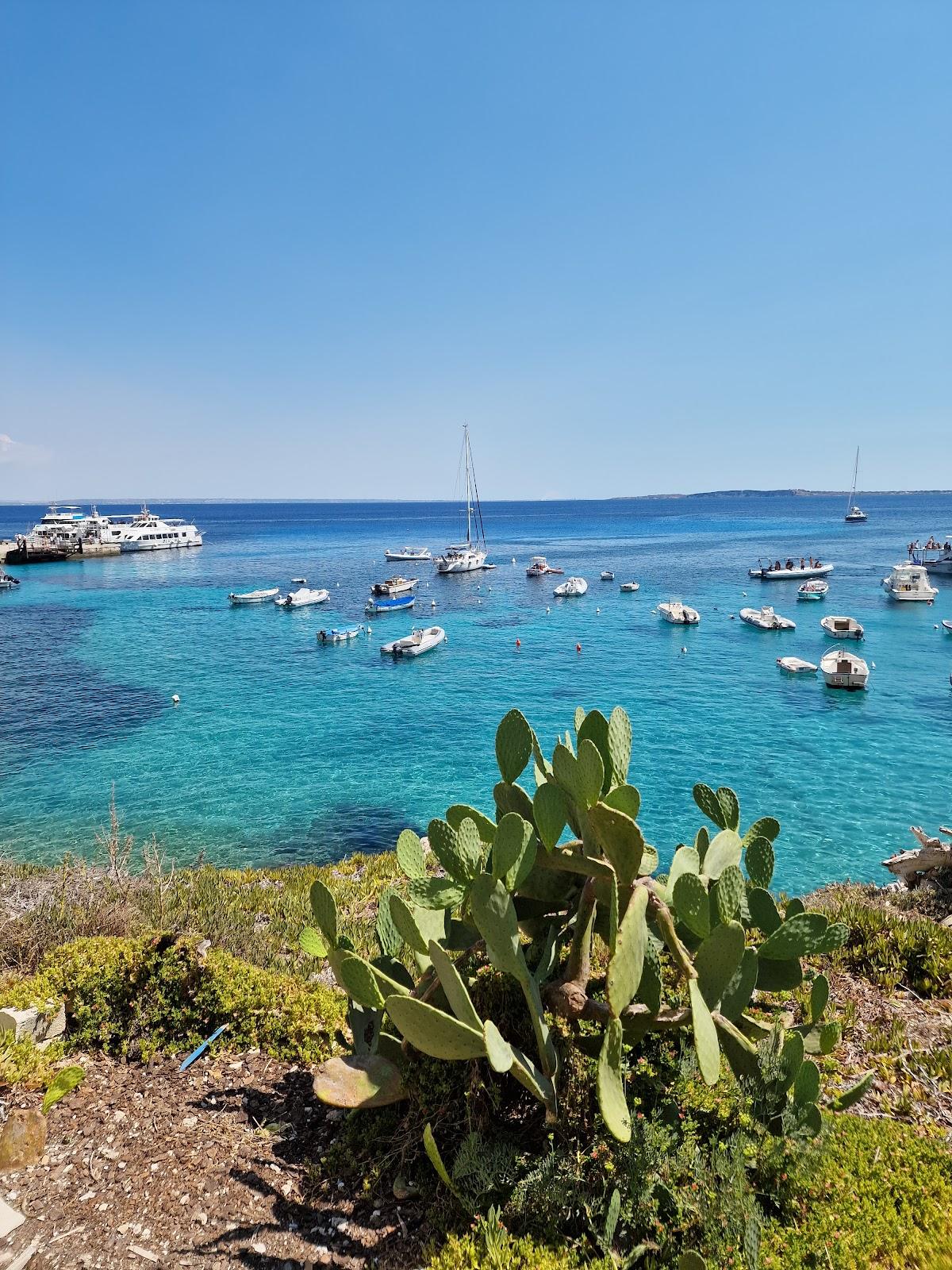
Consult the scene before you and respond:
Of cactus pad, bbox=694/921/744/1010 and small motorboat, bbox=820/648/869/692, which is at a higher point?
cactus pad, bbox=694/921/744/1010

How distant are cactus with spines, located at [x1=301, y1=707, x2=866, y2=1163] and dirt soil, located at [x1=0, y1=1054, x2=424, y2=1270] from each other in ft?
1.81

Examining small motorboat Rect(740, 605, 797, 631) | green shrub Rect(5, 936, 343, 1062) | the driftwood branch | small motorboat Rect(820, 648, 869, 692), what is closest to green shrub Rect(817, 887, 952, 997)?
the driftwood branch

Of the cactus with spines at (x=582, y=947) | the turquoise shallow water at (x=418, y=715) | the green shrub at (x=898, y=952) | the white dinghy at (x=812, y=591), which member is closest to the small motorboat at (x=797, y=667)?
the turquoise shallow water at (x=418, y=715)

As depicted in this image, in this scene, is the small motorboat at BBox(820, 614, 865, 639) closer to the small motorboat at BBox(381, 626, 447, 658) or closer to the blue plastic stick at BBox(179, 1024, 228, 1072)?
the small motorboat at BBox(381, 626, 447, 658)

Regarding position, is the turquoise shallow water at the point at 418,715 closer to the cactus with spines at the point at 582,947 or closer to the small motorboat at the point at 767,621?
the small motorboat at the point at 767,621

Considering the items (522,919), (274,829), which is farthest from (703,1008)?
(274,829)

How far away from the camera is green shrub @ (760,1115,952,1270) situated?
8.39ft

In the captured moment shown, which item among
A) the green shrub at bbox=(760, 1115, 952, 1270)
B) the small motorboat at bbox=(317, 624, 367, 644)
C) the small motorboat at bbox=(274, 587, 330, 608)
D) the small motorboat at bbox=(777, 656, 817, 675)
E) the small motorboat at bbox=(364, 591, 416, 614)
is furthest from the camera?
the small motorboat at bbox=(274, 587, 330, 608)

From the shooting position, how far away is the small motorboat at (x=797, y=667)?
87.5ft

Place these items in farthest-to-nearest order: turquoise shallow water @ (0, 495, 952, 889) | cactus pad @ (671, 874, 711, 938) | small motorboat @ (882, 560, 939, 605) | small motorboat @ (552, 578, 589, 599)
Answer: small motorboat @ (552, 578, 589, 599) → small motorboat @ (882, 560, 939, 605) → turquoise shallow water @ (0, 495, 952, 889) → cactus pad @ (671, 874, 711, 938)

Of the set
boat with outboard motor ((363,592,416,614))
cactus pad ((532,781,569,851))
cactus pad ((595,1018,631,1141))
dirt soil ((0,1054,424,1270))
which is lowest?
boat with outboard motor ((363,592,416,614))

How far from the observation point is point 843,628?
32031 mm

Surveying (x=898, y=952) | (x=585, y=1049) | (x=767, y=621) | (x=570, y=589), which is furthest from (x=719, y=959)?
(x=570, y=589)

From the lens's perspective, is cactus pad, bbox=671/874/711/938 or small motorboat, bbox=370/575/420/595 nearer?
cactus pad, bbox=671/874/711/938
